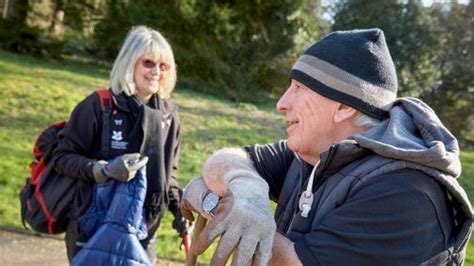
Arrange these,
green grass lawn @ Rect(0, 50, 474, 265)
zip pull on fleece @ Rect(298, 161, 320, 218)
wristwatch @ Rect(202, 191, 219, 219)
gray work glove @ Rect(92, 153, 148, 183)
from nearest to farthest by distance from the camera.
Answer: zip pull on fleece @ Rect(298, 161, 320, 218)
wristwatch @ Rect(202, 191, 219, 219)
gray work glove @ Rect(92, 153, 148, 183)
green grass lawn @ Rect(0, 50, 474, 265)

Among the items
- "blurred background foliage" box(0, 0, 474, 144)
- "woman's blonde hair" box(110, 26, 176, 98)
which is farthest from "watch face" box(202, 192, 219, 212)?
"blurred background foliage" box(0, 0, 474, 144)

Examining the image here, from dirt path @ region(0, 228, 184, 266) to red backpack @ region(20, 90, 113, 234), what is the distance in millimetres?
1520

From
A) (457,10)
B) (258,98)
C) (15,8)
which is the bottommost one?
(258,98)

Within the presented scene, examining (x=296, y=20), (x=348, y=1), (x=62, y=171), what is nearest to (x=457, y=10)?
(x=348, y=1)

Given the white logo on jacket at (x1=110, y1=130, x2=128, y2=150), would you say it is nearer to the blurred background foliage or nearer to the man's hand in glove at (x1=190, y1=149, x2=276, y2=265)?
the man's hand in glove at (x1=190, y1=149, x2=276, y2=265)

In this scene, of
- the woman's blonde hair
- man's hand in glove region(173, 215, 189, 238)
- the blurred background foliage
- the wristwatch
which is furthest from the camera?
the blurred background foliage

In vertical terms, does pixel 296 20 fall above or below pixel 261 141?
above

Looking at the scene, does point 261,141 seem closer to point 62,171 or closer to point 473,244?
point 473,244

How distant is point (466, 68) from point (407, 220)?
1927 cm

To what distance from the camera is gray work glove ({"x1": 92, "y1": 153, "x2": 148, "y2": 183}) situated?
2.98m

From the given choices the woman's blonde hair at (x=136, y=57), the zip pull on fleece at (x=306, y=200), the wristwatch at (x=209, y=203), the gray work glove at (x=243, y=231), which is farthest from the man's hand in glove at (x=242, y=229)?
the woman's blonde hair at (x=136, y=57)

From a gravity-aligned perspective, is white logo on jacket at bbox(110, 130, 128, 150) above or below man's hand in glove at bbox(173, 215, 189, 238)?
above

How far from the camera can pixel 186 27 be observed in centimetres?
1814

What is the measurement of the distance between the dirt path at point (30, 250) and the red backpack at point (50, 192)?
1.52m
